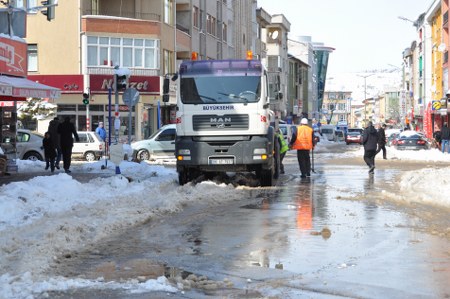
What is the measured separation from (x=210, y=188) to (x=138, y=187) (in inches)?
66.6

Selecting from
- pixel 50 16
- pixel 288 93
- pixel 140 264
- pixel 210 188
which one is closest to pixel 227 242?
pixel 140 264

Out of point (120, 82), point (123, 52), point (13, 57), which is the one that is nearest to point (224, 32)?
point (123, 52)

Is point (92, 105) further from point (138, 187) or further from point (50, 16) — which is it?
point (138, 187)

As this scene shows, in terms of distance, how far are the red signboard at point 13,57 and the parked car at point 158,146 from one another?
Answer: 13.3 meters

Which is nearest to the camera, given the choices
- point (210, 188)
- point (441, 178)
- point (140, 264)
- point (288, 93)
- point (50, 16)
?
point (140, 264)

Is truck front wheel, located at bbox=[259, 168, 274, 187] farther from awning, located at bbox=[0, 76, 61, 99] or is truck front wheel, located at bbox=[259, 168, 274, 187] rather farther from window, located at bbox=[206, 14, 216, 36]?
window, located at bbox=[206, 14, 216, 36]

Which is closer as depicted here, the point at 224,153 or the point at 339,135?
the point at 224,153

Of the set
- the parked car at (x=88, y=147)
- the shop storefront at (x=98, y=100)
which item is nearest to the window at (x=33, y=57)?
the shop storefront at (x=98, y=100)

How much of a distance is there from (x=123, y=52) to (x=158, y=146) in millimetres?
12138

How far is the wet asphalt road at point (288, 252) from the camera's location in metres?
7.50

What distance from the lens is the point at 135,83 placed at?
47156 mm

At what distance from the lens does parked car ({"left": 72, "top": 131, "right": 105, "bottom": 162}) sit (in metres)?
36.0

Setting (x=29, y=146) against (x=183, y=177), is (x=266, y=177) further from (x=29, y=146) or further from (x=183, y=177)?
(x=29, y=146)

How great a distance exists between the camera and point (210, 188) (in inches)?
716
